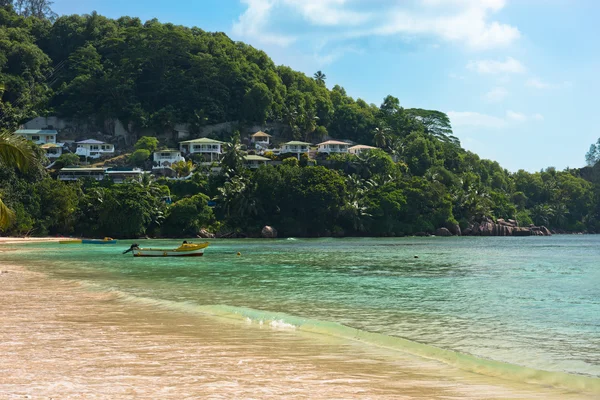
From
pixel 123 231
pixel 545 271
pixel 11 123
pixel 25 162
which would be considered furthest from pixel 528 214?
pixel 25 162

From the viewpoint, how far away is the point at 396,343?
1120 cm

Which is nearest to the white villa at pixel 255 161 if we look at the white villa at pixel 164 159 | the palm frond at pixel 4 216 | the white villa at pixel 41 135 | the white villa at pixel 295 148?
the white villa at pixel 295 148

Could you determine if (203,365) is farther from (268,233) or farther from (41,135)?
(41,135)

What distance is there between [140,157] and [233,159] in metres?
21.0

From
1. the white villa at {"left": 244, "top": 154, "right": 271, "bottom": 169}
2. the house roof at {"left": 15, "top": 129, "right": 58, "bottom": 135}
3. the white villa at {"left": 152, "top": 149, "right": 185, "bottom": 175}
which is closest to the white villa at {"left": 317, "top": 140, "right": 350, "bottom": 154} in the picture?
the white villa at {"left": 244, "top": 154, "right": 271, "bottom": 169}

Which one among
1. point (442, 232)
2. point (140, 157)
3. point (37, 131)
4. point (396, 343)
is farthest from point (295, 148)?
point (396, 343)

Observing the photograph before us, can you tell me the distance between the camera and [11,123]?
112375 mm

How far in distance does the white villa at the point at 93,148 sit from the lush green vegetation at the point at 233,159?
270 inches

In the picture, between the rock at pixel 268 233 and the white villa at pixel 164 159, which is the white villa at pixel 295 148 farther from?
the rock at pixel 268 233

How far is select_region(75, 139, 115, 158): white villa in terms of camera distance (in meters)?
108

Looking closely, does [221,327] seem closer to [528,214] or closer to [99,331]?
[99,331]

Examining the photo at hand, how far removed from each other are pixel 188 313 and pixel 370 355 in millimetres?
6513

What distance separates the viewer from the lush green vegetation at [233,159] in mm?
79625

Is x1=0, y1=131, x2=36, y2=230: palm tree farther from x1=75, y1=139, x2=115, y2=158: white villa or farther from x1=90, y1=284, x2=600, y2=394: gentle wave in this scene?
x1=75, y1=139, x2=115, y2=158: white villa
